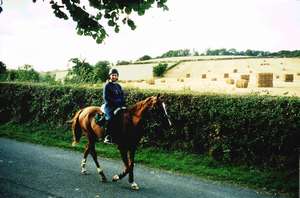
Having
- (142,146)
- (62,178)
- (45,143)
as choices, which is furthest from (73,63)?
(62,178)

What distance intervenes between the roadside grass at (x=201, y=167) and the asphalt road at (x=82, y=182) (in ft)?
2.25

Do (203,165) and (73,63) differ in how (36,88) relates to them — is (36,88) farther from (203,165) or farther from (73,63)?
(203,165)

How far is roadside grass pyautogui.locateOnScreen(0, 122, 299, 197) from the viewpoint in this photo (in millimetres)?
11711

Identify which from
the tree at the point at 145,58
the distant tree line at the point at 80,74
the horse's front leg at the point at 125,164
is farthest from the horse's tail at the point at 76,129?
the tree at the point at 145,58

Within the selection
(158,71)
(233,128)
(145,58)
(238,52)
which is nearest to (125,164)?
(233,128)

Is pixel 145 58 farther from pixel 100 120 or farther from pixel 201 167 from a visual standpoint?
pixel 100 120

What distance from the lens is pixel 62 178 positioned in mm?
11125

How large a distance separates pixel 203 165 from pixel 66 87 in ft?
32.3

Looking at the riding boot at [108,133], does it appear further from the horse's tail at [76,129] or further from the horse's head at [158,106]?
the horse's tail at [76,129]

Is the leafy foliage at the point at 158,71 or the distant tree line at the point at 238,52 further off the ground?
the distant tree line at the point at 238,52

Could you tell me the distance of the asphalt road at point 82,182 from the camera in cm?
A: 977

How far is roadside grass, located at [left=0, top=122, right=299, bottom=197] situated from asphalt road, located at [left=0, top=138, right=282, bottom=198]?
687 millimetres

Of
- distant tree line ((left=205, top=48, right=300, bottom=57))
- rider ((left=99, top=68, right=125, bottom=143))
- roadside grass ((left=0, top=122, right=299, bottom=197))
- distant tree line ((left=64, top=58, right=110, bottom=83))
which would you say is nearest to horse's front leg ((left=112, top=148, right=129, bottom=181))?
rider ((left=99, top=68, right=125, bottom=143))

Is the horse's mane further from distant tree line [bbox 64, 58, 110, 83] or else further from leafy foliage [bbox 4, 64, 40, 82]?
leafy foliage [bbox 4, 64, 40, 82]
